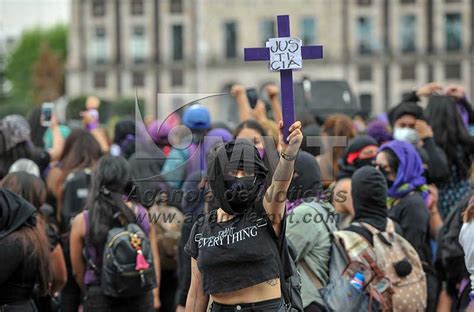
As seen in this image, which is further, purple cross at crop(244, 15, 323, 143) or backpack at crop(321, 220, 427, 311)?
backpack at crop(321, 220, 427, 311)

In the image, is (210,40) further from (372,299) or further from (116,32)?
(372,299)

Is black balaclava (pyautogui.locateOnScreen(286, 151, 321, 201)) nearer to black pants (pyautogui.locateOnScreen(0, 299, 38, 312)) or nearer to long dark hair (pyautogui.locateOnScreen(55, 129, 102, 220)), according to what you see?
black pants (pyautogui.locateOnScreen(0, 299, 38, 312))

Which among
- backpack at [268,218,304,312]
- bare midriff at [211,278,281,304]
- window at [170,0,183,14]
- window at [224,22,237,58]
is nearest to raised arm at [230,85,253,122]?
backpack at [268,218,304,312]

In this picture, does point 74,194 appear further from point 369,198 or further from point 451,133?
point 451,133

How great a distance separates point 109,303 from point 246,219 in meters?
1.97

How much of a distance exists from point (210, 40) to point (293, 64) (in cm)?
5677

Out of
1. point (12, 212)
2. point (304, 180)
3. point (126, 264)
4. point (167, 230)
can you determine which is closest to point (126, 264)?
point (126, 264)

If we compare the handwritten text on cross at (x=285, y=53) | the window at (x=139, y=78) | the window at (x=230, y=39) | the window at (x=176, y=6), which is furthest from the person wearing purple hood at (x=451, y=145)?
the window at (x=176, y=6)

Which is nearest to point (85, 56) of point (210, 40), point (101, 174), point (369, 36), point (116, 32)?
point (116, 32)

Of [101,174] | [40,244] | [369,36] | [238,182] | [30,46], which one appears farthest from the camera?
→ [30,46]

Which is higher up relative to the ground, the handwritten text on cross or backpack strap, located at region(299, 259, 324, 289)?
the handwritten text on cross

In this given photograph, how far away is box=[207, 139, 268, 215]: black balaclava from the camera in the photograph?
5.12 metres

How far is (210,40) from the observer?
61.7 m

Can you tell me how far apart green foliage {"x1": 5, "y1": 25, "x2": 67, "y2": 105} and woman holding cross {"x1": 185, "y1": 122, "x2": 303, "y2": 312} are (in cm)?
7962
